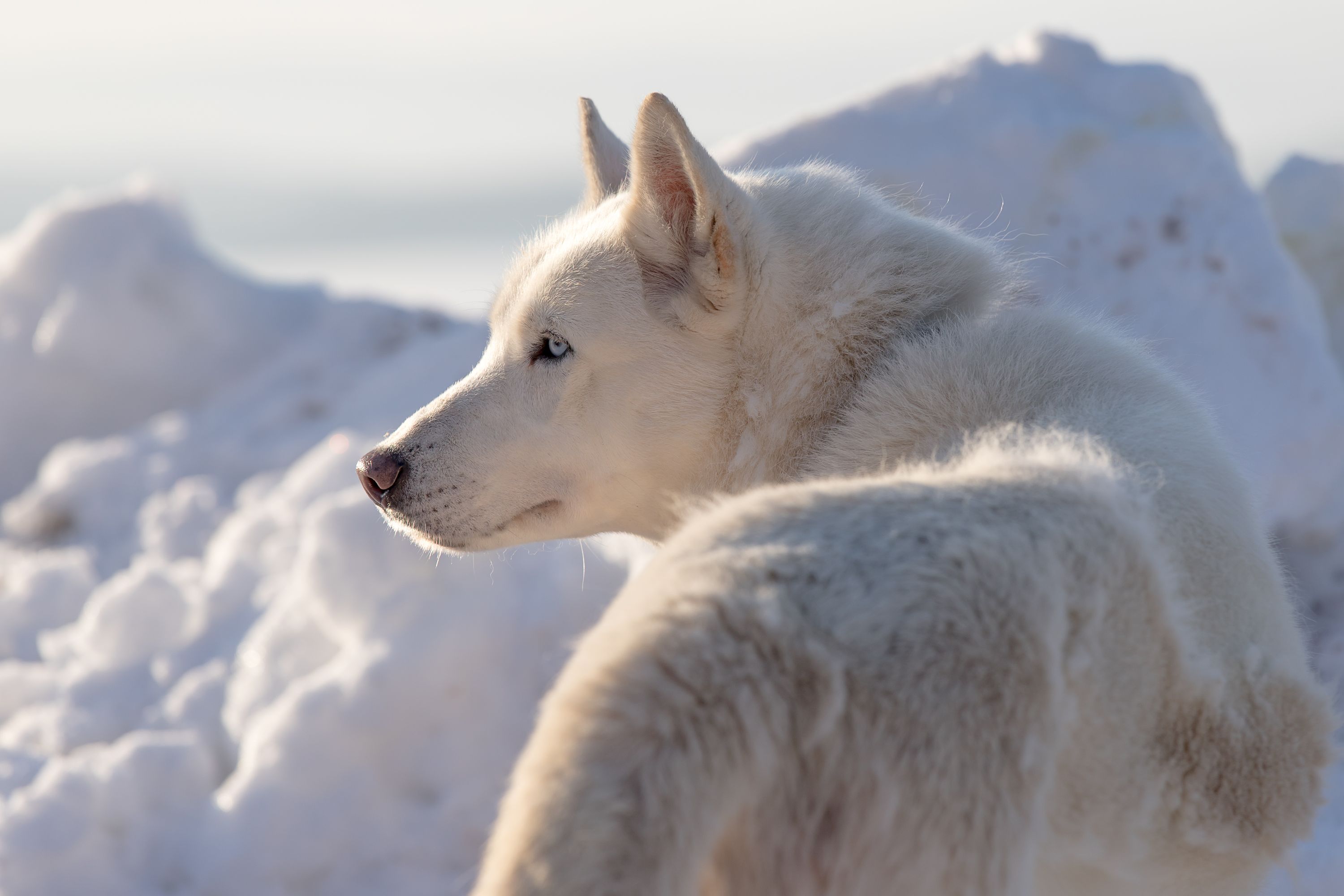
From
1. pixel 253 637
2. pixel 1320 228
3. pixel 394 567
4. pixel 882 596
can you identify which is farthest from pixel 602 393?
pixel 1320 228

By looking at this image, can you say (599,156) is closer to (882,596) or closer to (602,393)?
(602,393)

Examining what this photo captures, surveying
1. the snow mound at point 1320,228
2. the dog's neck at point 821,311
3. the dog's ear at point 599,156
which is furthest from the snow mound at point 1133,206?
the dog's neck at point 821,311

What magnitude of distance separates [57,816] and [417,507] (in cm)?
196

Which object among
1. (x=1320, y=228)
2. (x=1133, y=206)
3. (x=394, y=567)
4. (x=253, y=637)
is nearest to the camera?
(x=394, y=567)

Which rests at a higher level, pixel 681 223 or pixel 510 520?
pixel 681 223

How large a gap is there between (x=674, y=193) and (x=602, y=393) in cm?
45

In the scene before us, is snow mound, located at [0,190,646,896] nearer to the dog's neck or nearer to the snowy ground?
the snowy ground

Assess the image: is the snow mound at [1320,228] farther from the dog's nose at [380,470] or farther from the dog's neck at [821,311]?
the dog's nose at [380,470]

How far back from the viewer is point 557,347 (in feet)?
9.00

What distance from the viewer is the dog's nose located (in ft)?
9.14

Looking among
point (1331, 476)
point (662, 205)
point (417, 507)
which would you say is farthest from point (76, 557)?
point (1331, 476)

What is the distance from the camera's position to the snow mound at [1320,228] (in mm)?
5727

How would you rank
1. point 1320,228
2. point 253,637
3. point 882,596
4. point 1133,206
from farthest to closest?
point 1320,228 → point 1133,206 → point 253,637 → point 882,596

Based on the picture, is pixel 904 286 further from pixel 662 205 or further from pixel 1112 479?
pixel 1112 479
